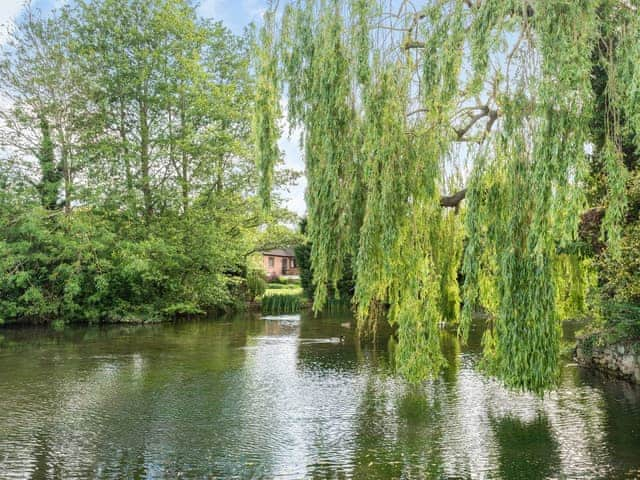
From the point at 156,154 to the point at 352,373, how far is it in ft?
43.9

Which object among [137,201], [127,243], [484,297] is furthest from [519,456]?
[137,201]

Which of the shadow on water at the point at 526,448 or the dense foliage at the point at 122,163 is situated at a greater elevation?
the dense foliage at the point at 122,163

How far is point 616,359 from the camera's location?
32.7ft

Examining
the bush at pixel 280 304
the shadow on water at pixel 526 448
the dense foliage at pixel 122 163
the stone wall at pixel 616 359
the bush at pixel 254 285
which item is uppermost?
the dense foliage at pixel 122 163

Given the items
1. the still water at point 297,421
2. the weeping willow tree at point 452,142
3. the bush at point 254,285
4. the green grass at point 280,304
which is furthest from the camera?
the bush at point 254,285

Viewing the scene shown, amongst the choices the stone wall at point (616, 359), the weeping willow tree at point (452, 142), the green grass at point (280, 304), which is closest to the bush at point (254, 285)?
the green grass at point (280, 304)

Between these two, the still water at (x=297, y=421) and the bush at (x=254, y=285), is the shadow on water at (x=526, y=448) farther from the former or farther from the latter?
the bush at (x=254, y=285)

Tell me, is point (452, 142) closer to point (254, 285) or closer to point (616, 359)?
point (616, 359)

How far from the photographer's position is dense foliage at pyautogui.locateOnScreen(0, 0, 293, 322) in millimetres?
19109

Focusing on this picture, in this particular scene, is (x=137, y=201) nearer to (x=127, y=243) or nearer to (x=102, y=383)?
(x=127, y=243)

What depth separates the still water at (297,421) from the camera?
5879mm

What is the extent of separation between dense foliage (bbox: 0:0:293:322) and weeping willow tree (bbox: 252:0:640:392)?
13037 mm

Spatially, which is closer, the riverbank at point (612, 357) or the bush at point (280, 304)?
the riverbank at point (612, 357)

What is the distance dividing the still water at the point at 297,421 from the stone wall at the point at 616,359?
1.05 feet
